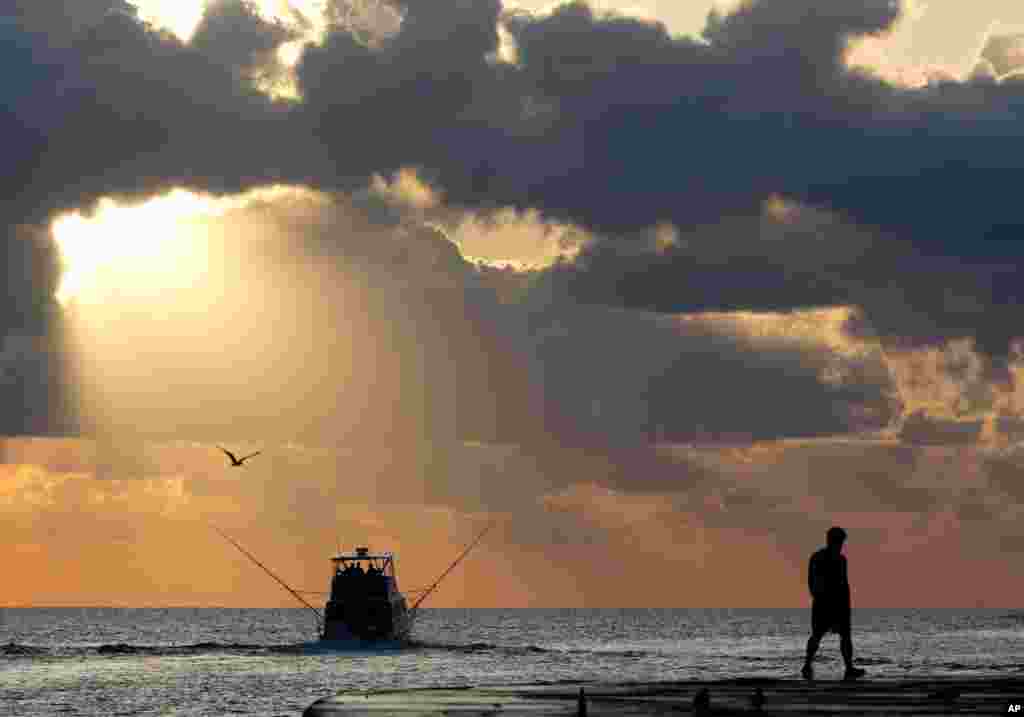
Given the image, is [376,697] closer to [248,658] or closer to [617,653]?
[248,658]

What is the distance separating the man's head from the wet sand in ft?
11.3

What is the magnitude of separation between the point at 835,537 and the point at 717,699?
6820 millimetres

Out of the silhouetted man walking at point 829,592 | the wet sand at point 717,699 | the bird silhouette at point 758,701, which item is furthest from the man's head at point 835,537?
the bird silhouette at point 758,701

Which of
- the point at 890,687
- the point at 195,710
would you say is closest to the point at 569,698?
the point at 890,687

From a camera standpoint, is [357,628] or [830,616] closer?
[830,616]

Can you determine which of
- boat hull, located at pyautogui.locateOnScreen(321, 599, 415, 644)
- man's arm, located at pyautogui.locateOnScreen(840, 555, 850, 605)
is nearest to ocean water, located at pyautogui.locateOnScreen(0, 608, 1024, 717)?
boat hull, located at pyautogui.locateOnScreen(321, 599, 415, 644)

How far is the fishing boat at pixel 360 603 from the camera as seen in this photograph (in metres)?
116

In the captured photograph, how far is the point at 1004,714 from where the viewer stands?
2122 centimetres

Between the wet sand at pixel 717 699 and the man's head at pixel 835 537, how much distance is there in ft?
11.3

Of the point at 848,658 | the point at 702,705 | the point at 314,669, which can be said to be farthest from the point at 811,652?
the point at 314,669

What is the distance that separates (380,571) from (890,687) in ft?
309

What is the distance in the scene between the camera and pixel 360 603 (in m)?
118

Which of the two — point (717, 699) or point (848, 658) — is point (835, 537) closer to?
point (848, 658)

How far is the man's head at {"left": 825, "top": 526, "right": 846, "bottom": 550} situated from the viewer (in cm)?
2958
